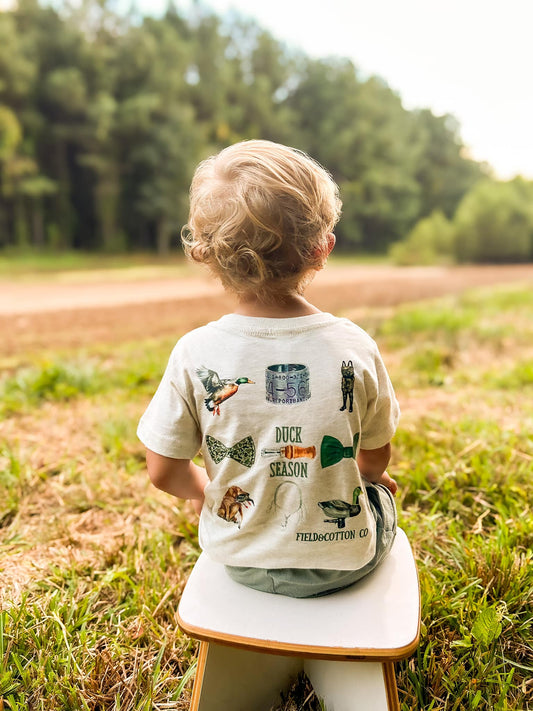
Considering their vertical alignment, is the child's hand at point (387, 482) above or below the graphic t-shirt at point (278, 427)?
below

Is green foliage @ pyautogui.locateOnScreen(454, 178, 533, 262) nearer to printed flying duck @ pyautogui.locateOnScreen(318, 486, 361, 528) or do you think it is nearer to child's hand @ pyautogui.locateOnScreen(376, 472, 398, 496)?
child's hand @ pyautogui.locateOnScreen(376, 472, 398, 496)

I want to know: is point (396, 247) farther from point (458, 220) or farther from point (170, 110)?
point (170, 110)

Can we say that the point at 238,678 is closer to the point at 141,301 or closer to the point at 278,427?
the point at 278,427

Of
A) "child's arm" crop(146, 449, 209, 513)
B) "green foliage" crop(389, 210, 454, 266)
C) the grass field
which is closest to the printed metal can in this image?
"child's arm" crop(146, 449, 209, 513)

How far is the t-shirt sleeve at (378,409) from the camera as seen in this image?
35.6 inches

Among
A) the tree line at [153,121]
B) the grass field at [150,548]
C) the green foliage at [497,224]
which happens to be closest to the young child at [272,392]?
the grass field at [150,548]

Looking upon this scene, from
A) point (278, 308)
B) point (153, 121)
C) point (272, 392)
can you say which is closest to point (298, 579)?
point (272, 392)

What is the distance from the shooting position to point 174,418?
0.89 meters

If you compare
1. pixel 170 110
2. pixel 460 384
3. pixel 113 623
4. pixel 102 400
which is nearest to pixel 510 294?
pixel 460 384

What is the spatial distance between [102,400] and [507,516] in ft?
5.83

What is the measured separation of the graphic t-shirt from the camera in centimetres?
85

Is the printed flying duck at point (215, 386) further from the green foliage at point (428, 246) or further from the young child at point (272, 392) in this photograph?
the green foliage at point (428, 246)

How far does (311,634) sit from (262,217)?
2.09 ft

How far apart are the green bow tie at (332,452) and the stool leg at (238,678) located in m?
0.35
